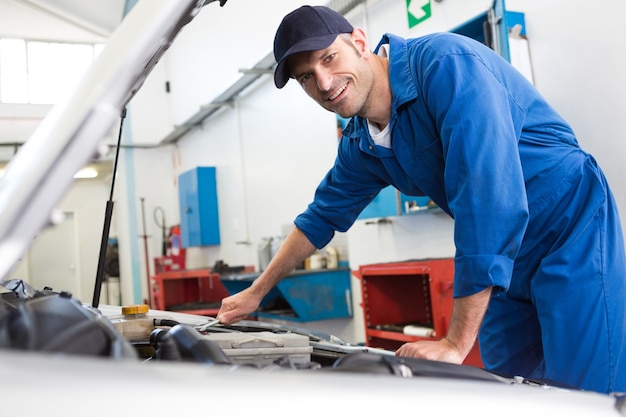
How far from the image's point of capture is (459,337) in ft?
3.87

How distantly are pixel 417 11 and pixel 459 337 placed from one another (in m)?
3.27

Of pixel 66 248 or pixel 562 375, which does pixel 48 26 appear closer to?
pixel 66 248

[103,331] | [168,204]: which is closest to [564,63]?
[103,331]

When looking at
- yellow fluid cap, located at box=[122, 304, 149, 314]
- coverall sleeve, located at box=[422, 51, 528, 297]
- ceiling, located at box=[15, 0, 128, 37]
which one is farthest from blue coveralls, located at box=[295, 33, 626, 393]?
ceiling, located at box=[15, 0, 128, 37]

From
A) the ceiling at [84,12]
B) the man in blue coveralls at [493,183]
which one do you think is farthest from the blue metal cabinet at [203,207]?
the man in blue coveralls at [493,183]

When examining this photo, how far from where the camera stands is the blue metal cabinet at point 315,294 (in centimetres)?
472

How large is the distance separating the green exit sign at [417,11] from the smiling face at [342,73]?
2.54 meters

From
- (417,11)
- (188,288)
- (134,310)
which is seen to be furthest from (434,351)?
(188,288)

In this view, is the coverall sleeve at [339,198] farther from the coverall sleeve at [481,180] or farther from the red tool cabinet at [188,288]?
the red tool cabinet at [188,288]

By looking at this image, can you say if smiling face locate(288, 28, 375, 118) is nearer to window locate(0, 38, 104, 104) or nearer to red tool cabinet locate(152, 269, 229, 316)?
red tool cabinet locate(152, 269, 229, 316)

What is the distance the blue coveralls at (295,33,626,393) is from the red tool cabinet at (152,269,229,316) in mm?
5597

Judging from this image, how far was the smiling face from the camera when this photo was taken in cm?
154

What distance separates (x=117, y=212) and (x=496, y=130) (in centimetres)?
969

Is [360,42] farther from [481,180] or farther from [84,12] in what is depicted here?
[84,12]
